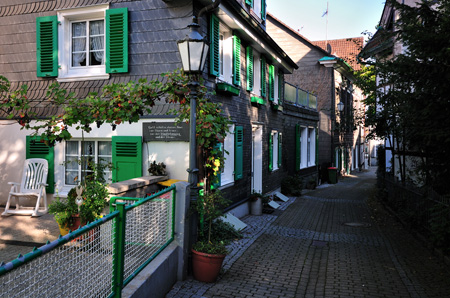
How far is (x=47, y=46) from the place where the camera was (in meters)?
8.77

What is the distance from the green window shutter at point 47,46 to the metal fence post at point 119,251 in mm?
5896

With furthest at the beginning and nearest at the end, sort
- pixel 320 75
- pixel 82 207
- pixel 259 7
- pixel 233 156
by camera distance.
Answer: pixel 320 75, pixel 259 7, pixel 233 156, pixel 82 207

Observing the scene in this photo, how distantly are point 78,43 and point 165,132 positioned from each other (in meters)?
3.03

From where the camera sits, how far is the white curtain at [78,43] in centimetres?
873

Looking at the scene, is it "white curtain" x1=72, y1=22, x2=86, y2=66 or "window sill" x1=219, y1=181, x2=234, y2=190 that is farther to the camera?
"window sill" x1=219, y1=181, x2=234, y2=190

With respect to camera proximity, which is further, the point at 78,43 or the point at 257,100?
the point at 257,100

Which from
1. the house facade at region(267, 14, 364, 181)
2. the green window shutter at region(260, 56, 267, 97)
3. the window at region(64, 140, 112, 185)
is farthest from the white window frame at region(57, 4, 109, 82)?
the house facade at region(267, 14, 364, 181)

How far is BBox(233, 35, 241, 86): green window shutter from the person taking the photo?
10.1 metres

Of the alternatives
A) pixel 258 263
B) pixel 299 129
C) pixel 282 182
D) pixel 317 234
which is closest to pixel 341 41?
pixel 299 129

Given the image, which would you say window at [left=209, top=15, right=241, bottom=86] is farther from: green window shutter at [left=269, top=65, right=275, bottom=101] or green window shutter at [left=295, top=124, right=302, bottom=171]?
green window shutter at [left=295, top=124, right=302, bottom=171]

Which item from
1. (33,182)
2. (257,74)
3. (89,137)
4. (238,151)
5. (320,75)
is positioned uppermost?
(320,75)

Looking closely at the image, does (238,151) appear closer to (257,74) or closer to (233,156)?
(233,156)

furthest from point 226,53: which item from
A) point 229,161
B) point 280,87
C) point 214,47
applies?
point 280,87

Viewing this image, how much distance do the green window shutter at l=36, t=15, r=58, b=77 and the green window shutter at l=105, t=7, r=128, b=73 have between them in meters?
1.34
